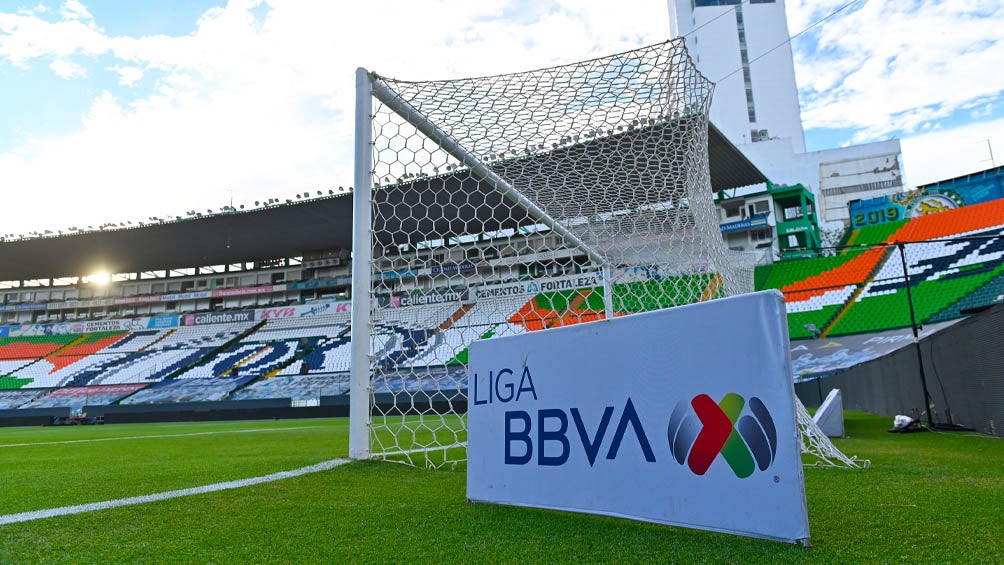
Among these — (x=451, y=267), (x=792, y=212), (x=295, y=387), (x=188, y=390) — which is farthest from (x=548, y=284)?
(x=792, y=212)

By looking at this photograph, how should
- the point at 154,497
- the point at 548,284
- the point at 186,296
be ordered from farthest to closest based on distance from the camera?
the point at 186,296, the point at 548,284, the point at 154,497

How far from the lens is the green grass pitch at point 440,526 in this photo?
5.34 feet

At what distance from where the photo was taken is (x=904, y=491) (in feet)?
8.13

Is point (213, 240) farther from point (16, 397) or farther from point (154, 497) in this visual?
point (154, 497)

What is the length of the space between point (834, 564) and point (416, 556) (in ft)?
3.65

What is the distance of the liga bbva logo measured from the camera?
164cm

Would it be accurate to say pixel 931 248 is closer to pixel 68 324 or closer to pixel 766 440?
pixel 766 440

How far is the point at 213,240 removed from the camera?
2653 centimetres

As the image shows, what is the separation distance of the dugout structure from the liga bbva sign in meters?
1.80

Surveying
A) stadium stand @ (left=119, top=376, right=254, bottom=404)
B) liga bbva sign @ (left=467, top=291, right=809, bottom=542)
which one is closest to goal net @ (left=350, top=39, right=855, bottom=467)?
liga bbva sign @ (left=467, top=291, right=809, bottom=542)

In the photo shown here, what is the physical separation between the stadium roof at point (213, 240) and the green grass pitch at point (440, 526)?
60.6ft

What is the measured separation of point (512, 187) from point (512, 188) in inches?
1.4

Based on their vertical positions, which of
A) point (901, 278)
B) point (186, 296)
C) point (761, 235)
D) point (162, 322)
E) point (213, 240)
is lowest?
point (901, 278)

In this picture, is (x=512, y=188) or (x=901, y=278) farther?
(x=901, y=278)
